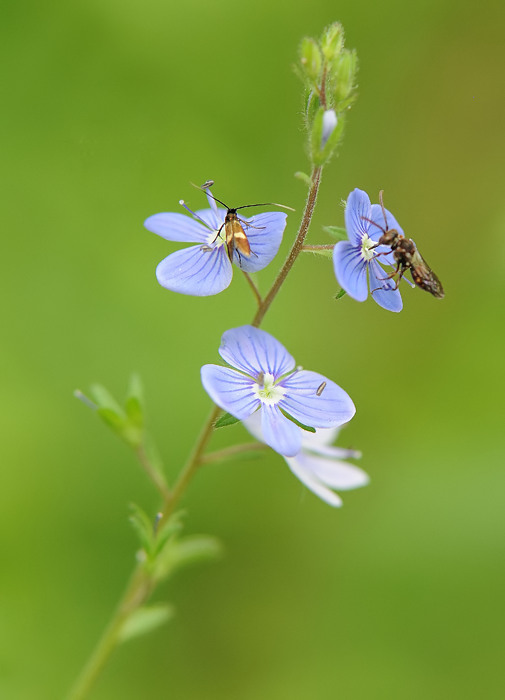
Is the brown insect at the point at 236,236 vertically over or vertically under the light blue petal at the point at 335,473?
over

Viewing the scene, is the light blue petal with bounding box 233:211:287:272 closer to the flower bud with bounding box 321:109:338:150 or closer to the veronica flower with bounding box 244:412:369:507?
the flower bud with bounding box 321:109:338:150

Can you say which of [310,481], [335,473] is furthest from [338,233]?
[335,473]

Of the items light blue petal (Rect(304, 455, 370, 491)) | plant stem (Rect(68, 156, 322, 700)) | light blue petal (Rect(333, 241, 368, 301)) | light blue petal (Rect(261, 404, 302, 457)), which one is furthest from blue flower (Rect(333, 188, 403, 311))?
light blue petal (Rect(304, 455, 370, 491))

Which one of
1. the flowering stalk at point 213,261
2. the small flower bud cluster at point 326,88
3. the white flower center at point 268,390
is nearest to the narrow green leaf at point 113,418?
the flowering stalk at point 213,261

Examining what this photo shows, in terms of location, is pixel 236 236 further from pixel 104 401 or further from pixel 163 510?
A: pixel 163 510

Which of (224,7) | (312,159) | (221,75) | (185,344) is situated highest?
(224,7)

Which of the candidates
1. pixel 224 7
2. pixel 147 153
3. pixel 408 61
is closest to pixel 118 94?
pixel 147 153

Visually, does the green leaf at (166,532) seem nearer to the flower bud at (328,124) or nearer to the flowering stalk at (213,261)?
the flowering stalk at (213,261)

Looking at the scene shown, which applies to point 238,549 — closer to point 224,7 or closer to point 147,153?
point 147,153
